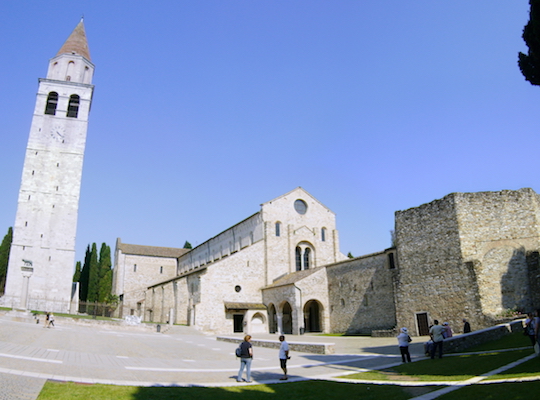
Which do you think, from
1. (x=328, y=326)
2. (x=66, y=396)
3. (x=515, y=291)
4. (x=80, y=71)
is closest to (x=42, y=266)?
(x=80, y=71)

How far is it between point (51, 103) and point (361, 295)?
43.6 meters

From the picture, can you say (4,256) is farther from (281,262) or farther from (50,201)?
(281,262)

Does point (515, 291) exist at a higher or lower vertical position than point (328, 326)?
higher

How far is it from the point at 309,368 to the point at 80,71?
50321mm

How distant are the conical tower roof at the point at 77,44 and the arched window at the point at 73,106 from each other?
20.2 feet

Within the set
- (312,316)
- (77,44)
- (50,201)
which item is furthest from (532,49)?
(77,44)

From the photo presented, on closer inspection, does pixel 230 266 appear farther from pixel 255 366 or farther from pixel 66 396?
pixel 66 396

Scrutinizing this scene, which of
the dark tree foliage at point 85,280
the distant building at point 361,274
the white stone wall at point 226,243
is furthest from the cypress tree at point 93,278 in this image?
the white stone wall at point 226,243

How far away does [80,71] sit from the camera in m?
50.9

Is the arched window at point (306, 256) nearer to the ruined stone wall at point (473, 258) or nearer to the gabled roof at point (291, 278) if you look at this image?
the gabled roof at point (291, 278)

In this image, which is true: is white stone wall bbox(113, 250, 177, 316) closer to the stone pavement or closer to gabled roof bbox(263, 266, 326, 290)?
gabled roof bbox(263, 266, 326, 290)

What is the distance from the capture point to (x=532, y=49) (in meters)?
11.8

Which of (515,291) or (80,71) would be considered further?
(80,71)

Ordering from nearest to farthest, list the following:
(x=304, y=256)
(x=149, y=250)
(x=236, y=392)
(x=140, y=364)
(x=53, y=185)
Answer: (x=236, y=392), (x=140, y=364), (x=304, y=256), (x=53, y=185), (x=149, y=250)
